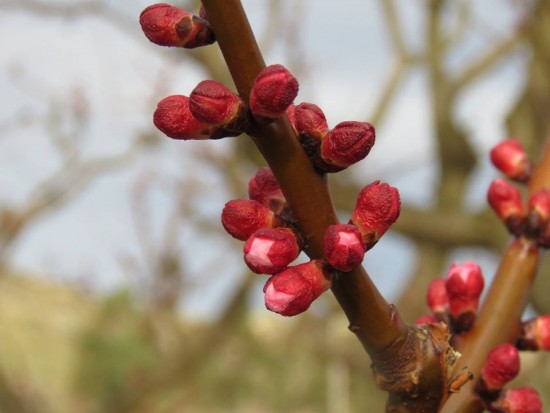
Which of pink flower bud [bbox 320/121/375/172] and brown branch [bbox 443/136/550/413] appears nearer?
pink flower bud [bbox 320/121/375/172]

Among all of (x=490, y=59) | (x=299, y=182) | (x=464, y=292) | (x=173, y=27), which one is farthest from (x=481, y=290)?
(x=490, y=59)

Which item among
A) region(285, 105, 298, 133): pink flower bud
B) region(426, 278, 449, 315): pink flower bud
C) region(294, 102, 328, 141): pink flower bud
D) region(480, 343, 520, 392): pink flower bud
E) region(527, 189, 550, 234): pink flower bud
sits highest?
region(285, 105, 298, 133): pink flower bud

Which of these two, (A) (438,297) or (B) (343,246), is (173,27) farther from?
(A) (438,297)

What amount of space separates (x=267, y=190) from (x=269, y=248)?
87mm

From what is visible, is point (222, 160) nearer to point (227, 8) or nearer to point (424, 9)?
point (424, 9)

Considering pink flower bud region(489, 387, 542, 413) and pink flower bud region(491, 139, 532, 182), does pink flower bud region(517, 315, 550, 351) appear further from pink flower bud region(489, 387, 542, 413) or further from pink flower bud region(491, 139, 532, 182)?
pink flower bud region(491, 139, 532, 182)

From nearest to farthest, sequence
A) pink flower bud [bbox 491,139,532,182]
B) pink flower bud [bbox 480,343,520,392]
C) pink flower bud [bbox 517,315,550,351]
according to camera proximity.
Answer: pink flower bud [bbox 480,343,520,392]
pink flower bud [bbox 517,315,550,351]
pink flower bud [bbox 491,139,532,182]

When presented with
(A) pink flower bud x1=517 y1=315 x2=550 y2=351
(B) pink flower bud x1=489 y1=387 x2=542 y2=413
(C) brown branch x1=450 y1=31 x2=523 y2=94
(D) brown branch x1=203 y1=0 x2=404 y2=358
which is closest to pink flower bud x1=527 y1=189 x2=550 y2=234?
(A) pink flower bud x1=517 y1=315 x2=550 y2=351

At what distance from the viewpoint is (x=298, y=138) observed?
0.63 m

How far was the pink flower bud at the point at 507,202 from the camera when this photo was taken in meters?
1.01

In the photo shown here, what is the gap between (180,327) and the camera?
7.57 m

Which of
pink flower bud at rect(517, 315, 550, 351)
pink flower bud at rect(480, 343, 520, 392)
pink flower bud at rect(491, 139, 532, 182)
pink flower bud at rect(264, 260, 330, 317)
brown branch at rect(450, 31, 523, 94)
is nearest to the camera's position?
pink flower bud at rect(264, 260, 330, 317)

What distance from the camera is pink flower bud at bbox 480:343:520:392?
32.3 inches

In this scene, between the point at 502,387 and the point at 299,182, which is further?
the point at 502,387
